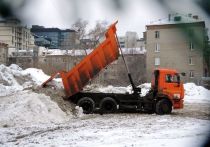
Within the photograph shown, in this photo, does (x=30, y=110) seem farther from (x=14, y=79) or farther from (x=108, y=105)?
(x=14, y=79)

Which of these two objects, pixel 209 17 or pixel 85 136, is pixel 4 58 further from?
pixel 85 136

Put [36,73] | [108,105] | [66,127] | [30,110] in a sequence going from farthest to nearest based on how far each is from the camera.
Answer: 1. [108,105]
2. [30,110]
3. [66,127]
4. [36,73]

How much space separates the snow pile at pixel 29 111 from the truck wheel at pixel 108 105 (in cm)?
191

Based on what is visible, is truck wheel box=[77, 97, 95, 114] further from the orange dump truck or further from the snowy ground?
the snowy ground

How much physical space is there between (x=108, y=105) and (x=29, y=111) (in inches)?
138

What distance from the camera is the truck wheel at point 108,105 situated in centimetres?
1364

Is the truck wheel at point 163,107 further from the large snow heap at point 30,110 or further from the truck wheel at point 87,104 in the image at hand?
the large snow heap at point 30,110

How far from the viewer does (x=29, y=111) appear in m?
11.1

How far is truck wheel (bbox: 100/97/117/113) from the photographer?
13.6 meters

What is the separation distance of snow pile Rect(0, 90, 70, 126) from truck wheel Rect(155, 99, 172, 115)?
3540mm

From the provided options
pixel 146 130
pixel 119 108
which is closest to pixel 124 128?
pixel 146 130

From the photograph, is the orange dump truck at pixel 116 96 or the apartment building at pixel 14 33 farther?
the orange dump truck at pixel 116 96

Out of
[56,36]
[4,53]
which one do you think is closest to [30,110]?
[4,53]

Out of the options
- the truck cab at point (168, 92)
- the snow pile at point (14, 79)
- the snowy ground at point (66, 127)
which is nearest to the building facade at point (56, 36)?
the snowy ground at point (66, 127)
